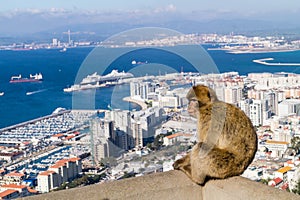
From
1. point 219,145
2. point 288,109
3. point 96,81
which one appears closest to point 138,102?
point 96,81

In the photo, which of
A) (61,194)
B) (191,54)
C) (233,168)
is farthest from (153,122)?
(61,194)

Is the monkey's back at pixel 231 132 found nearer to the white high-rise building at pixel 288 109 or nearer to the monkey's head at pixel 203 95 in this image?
the monkey's head at pixel 203 95

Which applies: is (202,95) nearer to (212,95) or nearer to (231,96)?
(212,95)

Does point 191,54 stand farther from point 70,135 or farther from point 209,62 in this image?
point 70,135

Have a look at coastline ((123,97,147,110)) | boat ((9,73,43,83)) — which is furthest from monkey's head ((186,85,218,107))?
boat ((9,73,43,83))

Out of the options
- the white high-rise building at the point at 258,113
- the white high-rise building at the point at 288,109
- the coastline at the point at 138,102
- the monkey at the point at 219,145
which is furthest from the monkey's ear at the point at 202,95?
the white high-rise building at the point at 288,109

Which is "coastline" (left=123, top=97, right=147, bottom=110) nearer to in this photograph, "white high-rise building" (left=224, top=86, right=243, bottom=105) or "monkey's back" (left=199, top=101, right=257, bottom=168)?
"white high-rise building" (left=224, top=86, right=243, bottom=105)
